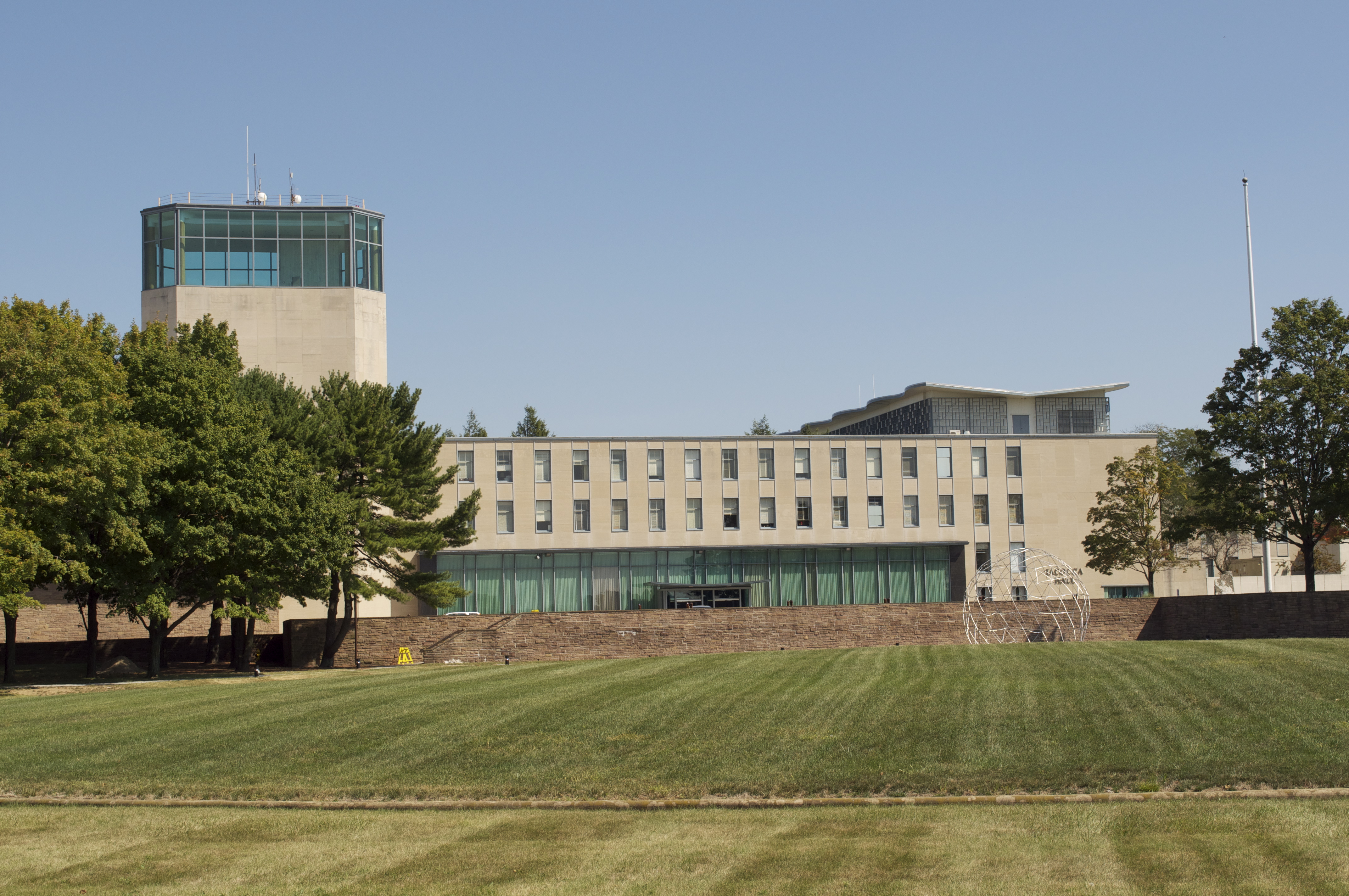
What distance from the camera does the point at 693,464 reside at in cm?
8106

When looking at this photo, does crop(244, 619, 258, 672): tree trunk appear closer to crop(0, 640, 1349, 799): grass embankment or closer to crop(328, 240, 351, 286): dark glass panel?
crop(0, 640, 1349, 799): grass embankment

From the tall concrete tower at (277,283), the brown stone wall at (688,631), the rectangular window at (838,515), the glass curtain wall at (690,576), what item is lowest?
the brown stone wall at (688,631)

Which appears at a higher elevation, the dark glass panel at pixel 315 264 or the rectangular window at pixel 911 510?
the dark glass panel at pixel 315 264

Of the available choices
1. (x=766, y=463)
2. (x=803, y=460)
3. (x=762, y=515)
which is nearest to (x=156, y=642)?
(x=762, y=515)

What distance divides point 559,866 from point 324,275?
6979cm

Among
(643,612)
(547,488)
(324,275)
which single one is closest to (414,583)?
(643,612)

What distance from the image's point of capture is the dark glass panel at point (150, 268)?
77.2 metres

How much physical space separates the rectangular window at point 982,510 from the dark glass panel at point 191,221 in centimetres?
5101

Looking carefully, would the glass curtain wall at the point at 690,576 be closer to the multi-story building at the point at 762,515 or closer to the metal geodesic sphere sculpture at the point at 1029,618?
the multi-story building at the point at 762,515

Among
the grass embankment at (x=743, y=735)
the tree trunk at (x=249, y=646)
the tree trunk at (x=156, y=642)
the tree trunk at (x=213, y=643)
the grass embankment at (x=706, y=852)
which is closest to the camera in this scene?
the grass embankment at (x=706, y=852)

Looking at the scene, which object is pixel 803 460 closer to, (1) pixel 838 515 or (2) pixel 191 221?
(1) pixel 838 515

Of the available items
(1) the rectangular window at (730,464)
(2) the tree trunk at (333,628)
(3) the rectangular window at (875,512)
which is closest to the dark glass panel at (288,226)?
(2) the tree trunk at (333,628)

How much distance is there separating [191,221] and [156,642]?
1446 inches

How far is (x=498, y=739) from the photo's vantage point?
21734 millimetres
